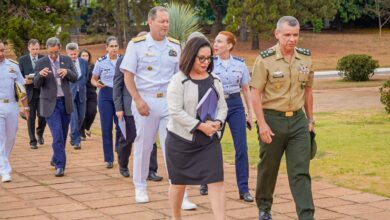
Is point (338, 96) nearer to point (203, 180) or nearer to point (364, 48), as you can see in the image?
point (203, 180)

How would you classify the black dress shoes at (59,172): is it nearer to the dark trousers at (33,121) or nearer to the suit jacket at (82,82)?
the dark trousers at (33,121)

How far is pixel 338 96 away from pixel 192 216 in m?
15.9

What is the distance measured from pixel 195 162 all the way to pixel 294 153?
877 mm

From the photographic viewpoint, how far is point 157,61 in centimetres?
741

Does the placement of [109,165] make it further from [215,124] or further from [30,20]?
[30,20]

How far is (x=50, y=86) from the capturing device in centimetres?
984

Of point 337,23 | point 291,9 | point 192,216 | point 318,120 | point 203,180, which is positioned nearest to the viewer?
point 203,180

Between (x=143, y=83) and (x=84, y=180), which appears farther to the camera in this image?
(x=84, y=180)

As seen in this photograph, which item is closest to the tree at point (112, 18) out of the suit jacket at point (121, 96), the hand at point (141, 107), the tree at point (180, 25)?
the tree at point (180, 25)

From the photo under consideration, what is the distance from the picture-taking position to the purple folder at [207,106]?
19.4ft

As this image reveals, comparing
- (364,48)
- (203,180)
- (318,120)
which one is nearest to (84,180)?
(203,180)

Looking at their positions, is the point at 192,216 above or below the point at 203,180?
below

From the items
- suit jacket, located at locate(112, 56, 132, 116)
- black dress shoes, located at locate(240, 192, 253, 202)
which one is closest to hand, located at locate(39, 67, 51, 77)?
suit jacket, located at locate(112, 56, 132, 116)

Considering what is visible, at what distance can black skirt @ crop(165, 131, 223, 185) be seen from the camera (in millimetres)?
5883
